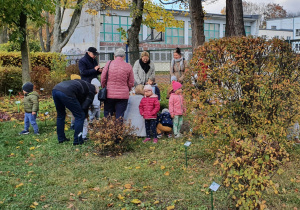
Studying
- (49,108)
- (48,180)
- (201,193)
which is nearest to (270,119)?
(201,193)

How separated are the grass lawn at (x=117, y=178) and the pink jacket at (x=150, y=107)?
0.60 metres

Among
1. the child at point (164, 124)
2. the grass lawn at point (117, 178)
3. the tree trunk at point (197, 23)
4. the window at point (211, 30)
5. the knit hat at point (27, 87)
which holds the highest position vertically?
the window at point (211, 30)

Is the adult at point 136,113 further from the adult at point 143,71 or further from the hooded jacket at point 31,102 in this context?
the hooded jacket at point 31,102

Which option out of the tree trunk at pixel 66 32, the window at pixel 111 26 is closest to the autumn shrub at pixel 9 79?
the tree trunk at pixel 66 32

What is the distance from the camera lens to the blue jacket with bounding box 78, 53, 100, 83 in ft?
27.3

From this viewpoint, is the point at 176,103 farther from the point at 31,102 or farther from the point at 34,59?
the point at 34,59

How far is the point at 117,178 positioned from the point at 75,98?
2329mm

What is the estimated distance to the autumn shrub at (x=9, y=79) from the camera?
16.0 m

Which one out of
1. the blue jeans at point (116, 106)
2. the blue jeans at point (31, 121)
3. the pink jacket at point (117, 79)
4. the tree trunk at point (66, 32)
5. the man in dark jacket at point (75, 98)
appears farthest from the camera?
the tree trunk at point (66, 32)

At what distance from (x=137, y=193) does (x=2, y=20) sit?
353 inches

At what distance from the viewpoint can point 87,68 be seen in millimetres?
8422

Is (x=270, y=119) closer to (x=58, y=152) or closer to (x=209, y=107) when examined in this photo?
(x=209, y=107)

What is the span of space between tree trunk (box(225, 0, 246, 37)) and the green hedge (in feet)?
35.5

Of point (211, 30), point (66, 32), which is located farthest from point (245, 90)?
point (211, 30)
